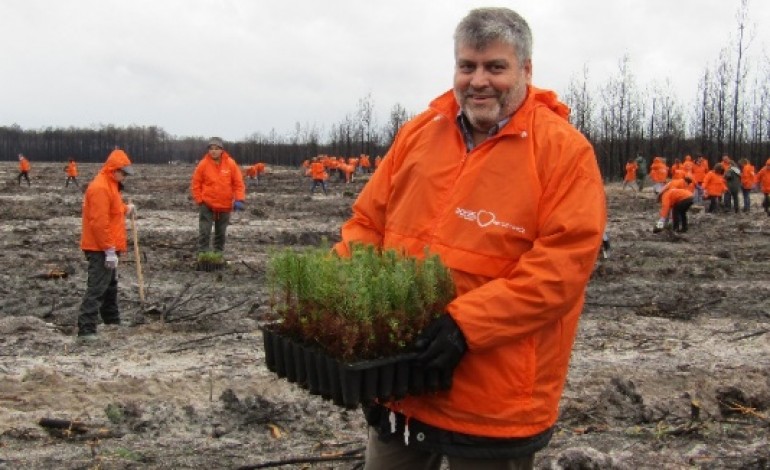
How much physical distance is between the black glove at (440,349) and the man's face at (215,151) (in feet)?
33.8

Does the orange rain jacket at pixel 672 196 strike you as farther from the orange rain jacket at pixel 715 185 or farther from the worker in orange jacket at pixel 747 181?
the worker in orange jacket at pixel 747 181

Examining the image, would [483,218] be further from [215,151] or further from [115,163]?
[215,151]

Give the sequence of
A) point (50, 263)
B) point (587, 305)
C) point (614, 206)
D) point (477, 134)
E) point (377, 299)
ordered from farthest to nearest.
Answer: point (614, 206) → point (50, 263) → point (587, 305) → point (477, 134) → point (377, 299)

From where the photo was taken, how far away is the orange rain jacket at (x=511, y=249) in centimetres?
240

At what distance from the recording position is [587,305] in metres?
10.3

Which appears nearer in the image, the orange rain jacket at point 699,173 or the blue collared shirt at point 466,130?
the blue collared shirt at point 466,130

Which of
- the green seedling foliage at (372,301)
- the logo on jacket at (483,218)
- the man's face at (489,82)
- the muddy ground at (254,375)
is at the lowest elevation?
the muddy ground at (254,375)

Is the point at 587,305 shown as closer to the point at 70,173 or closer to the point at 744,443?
the point at 744,443

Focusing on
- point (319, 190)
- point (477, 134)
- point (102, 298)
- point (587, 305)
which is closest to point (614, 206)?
point (319, 190)

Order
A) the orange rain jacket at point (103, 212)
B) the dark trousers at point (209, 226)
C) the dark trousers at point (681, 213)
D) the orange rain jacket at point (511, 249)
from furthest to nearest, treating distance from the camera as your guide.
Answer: the dark trousers at point (681, 213), the dark trousers at point (209, 226), the orange rain jacket at point (103, 212), the orange rain jacket at point (511, 249)

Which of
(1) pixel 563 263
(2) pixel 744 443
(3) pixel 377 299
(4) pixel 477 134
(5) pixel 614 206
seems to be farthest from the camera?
(5) pixel 614 206

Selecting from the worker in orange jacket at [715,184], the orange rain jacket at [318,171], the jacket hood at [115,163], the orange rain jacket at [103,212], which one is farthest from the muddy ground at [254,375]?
the orange rain jacket at [318,171]

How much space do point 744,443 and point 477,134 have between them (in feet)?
11.3

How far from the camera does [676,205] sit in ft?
58.9
